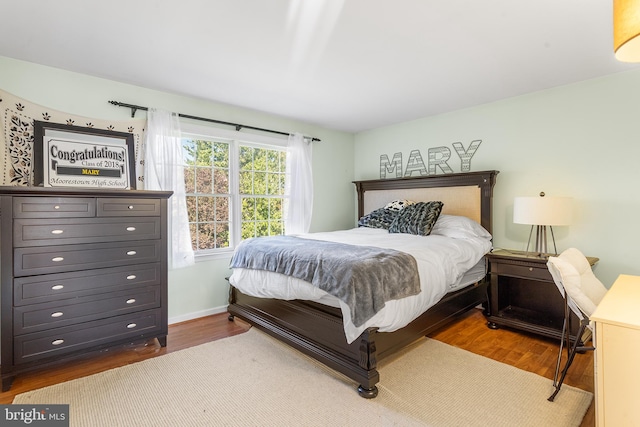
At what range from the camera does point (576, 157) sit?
10.1 ft

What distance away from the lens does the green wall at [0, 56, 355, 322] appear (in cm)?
262

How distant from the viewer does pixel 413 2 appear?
1.82 metres

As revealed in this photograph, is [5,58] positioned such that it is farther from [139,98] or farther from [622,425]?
[622,425]

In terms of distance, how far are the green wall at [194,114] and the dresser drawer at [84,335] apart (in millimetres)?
695

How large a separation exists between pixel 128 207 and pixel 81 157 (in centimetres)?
69

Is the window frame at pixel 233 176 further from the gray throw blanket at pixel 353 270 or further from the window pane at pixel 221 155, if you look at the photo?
the gray throw blanket at pixel 353 270

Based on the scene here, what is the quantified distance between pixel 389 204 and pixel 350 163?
126 centimetres

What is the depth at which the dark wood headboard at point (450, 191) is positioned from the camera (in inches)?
141

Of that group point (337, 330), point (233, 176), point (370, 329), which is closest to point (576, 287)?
point (370, 329)

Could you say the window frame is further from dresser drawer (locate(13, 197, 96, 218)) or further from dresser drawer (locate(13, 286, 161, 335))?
dresser drawer (locate(13, 197, 96, 218))

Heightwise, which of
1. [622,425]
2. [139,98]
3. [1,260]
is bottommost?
[622,425]

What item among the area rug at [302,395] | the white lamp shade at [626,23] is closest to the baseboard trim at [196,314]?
the area rug at [302,395]

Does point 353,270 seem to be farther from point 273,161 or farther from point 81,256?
point 273,161

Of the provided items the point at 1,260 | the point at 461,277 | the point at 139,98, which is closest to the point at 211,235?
the point at 139,98
